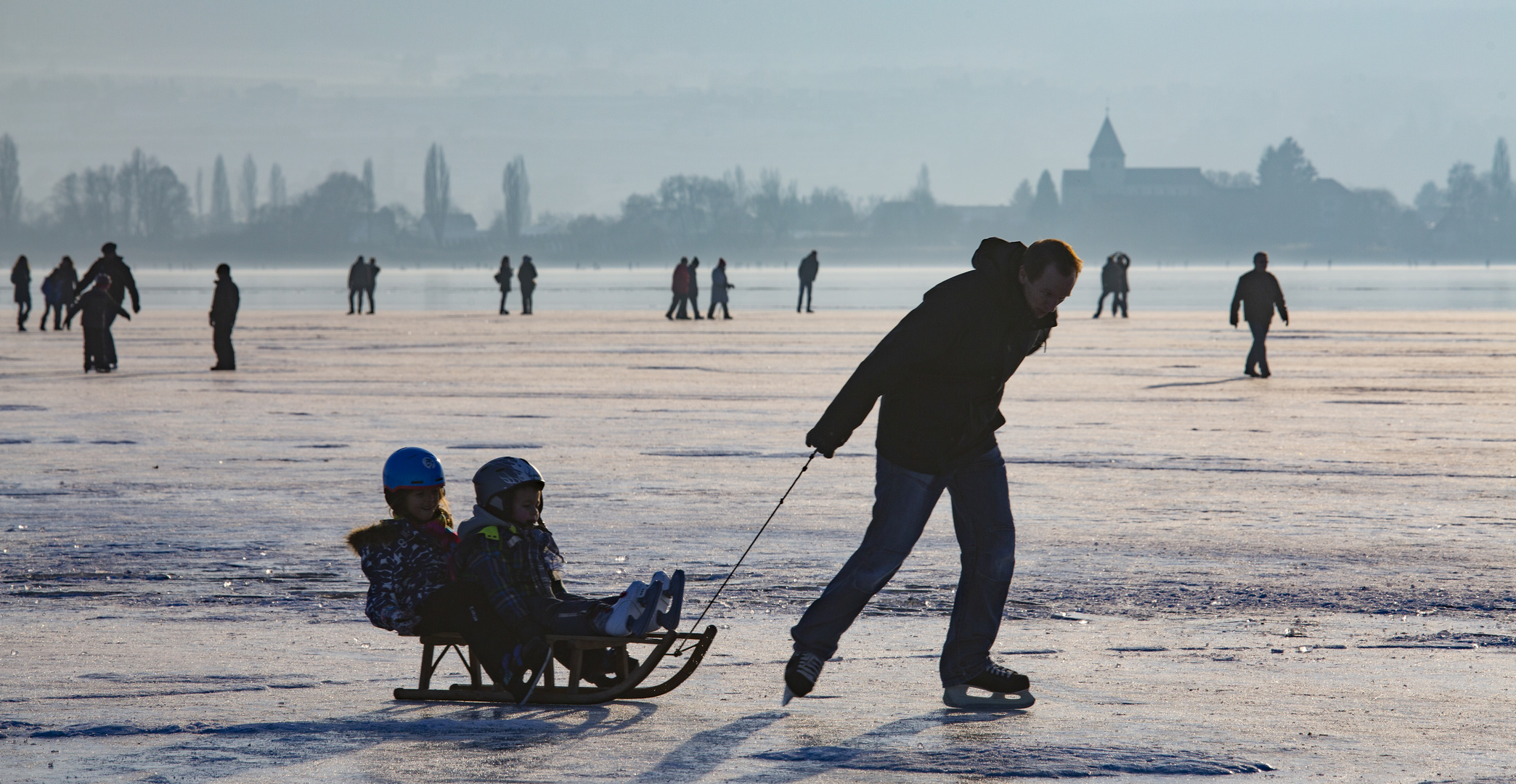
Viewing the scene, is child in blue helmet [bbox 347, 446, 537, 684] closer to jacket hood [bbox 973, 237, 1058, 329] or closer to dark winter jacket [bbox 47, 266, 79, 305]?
jacket hood [bbox 973, 237, 1058, 329]

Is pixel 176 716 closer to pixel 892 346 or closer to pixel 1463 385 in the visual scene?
pixel 892 346

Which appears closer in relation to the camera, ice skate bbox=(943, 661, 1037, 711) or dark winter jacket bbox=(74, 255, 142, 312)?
ice skate bbox=(943, 661, 1037, 711)

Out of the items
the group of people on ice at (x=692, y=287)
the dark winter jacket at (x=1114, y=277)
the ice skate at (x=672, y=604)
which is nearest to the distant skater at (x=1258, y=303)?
the ice skate at (x=672, y=604)

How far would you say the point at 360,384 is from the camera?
19.0 m

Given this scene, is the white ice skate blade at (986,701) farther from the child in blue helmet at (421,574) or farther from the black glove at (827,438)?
the child in blue helmet at (421,574)

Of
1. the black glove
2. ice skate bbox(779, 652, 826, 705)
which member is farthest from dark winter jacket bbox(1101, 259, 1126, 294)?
the black glove

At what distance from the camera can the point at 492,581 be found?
496 centimetres

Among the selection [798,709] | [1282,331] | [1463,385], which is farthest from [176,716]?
[1282,331]

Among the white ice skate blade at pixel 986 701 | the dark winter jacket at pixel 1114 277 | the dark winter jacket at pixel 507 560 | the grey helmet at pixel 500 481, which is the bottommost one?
the white ice skate blade at pixel 986 701

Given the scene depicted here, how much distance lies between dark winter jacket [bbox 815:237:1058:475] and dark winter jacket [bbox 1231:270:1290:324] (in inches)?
617

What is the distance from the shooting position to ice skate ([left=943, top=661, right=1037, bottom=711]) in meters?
5.14

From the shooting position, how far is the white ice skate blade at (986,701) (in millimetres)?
5133

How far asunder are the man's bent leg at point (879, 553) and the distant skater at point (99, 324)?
1788 centimetres

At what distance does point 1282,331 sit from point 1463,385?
15803mm
